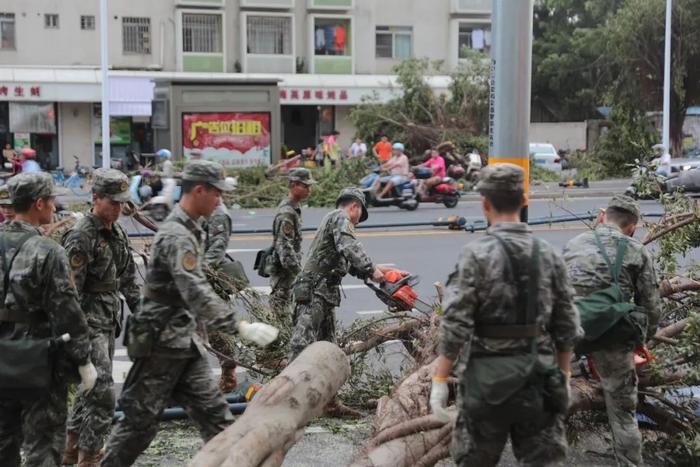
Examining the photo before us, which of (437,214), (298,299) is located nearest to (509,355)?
(298,299)

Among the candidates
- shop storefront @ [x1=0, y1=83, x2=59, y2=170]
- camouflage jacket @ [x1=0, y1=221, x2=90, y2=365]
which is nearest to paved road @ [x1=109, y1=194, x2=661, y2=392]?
camouflage jacket @ [x1=0, y1=221, x2=90, y2=365]

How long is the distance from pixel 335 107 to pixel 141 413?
36.4 meters

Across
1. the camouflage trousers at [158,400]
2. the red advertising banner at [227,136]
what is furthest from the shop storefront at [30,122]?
the camouflage trousers at [158,400]

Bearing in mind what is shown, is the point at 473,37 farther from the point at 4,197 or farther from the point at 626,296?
the point at 626,296

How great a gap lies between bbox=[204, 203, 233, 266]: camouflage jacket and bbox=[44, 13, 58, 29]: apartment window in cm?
3094

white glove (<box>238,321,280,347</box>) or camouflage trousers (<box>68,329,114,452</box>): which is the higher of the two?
white glove (<box>238,321,280,347</box>)

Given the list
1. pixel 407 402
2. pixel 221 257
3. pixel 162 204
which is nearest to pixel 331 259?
pixel 221 257

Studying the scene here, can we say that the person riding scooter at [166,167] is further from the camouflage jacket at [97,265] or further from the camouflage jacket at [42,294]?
the camouflage jacket at [42,294]

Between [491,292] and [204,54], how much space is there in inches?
1446

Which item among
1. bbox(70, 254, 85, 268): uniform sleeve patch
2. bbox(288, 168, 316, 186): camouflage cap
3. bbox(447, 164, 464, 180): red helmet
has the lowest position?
bbox(447, 164, 464, 180): red helmet

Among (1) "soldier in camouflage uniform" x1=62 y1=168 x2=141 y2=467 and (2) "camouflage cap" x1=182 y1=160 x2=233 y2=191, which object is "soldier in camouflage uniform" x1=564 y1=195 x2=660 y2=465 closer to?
(2) "camouflage cap" x1=182 y1=160 x2=233 y2=191

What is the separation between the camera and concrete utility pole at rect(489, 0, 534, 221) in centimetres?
742

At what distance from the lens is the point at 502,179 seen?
4672 millimetres

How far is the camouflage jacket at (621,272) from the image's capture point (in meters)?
5.75
